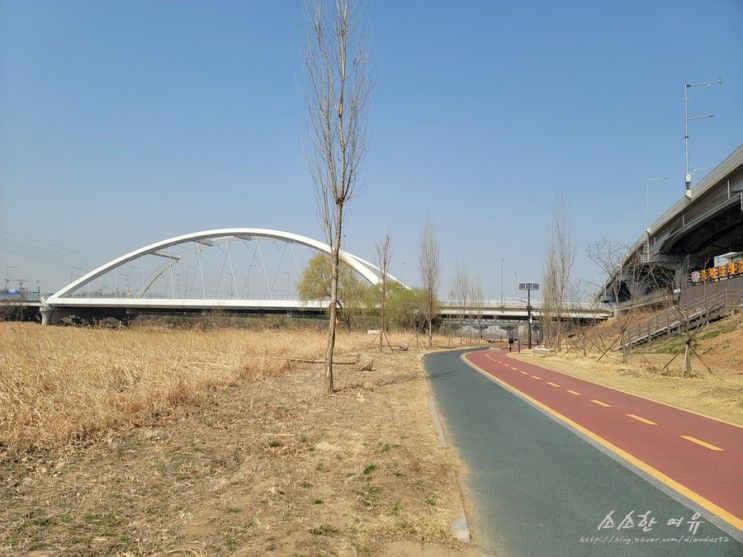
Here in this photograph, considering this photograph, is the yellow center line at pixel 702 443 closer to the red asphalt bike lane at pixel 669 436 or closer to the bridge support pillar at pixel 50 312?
the red asphalt bike lane at pixel 669 436

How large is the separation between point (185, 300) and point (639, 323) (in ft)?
236

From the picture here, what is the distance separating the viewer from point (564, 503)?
496 centimetres

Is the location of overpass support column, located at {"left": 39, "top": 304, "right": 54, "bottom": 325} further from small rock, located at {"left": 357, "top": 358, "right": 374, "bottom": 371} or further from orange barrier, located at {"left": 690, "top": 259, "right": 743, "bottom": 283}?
orange barrier, located at {"left": 690, "top": 259, "right": 743, "bottom": 283}

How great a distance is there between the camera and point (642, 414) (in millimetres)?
10281

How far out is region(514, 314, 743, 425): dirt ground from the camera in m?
11.8

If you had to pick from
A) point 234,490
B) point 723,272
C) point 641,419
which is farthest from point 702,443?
point 723,272

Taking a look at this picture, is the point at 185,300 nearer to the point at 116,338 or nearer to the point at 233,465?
the point at 116,338

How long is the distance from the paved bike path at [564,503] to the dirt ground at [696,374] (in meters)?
4.68

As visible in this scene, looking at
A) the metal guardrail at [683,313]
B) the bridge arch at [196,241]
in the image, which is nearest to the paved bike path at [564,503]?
the metal guardrail at [683,313]

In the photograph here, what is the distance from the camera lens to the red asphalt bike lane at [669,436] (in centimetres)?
560

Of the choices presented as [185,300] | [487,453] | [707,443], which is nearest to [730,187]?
[707,443]

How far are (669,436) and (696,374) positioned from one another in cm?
1132

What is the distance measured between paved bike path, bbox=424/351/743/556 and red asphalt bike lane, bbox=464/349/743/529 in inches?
18.7

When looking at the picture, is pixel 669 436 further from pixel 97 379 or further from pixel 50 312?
pixel 50 312
